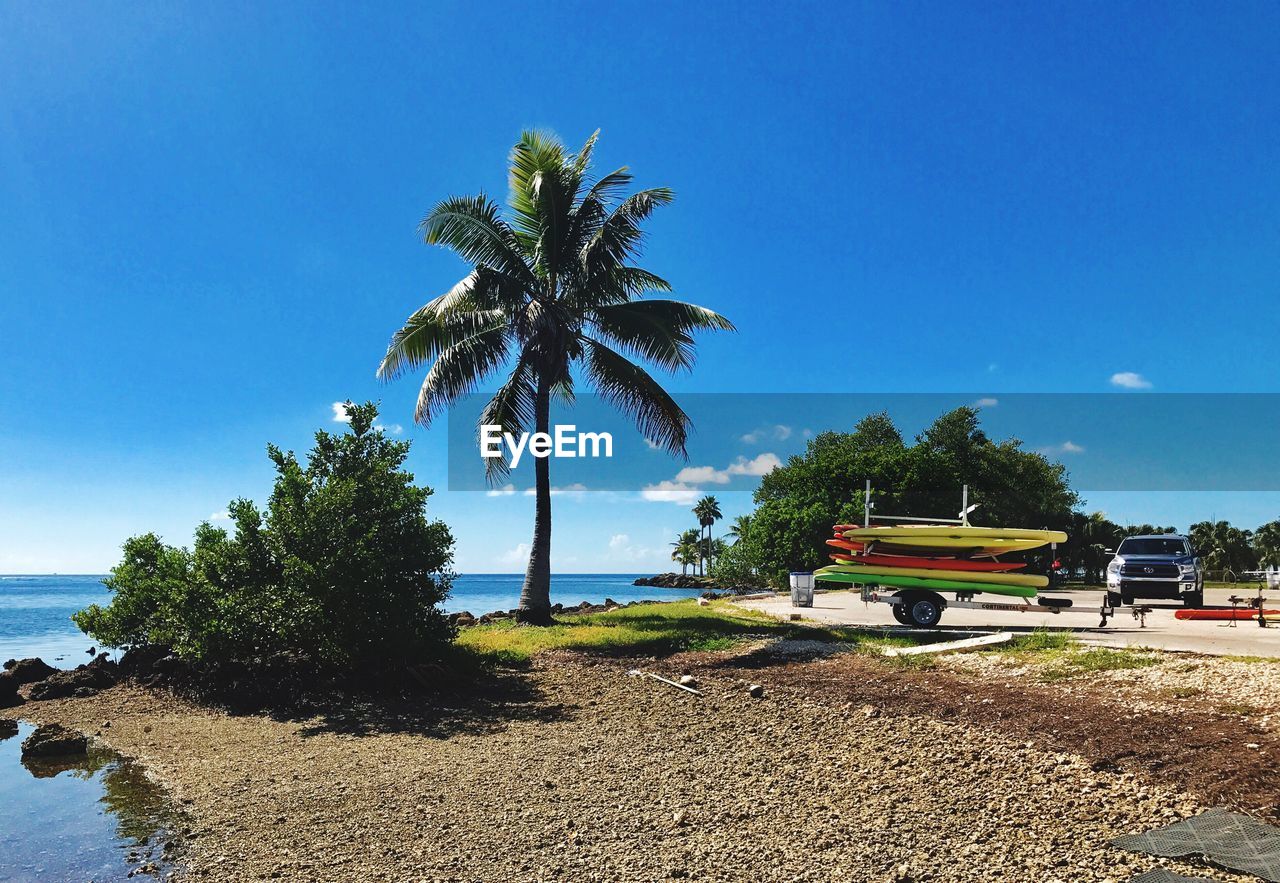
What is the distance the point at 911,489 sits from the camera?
45188 millimetres

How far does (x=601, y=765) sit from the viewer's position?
805 cm

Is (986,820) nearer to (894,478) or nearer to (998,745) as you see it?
(998,745)

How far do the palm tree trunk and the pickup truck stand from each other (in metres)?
13.8

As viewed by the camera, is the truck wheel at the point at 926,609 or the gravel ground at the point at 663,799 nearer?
the gravel ground at the point at 663,799

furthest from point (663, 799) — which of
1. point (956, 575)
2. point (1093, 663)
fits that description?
point (956, 575)

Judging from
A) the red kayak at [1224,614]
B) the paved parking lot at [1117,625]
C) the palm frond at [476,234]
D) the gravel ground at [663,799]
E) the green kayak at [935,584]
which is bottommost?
the gravel ground at [663,799]

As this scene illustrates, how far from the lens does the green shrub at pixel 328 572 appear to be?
40.5 feet

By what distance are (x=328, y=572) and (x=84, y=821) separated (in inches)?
188

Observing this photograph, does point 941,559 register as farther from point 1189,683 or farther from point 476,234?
point 476,234

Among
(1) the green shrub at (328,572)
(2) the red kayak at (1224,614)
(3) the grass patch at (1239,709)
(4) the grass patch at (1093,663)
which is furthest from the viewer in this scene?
(2) the red kayak at (1224,614)

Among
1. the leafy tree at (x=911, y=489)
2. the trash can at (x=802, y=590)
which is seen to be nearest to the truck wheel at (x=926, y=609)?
the trash can at (x=802, y=590)

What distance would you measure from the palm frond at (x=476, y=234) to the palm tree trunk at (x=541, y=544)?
2958 mm

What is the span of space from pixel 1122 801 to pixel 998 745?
1.44 m

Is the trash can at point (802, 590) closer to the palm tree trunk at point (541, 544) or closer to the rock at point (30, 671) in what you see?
the palm tree trunk at point (541, 544)
